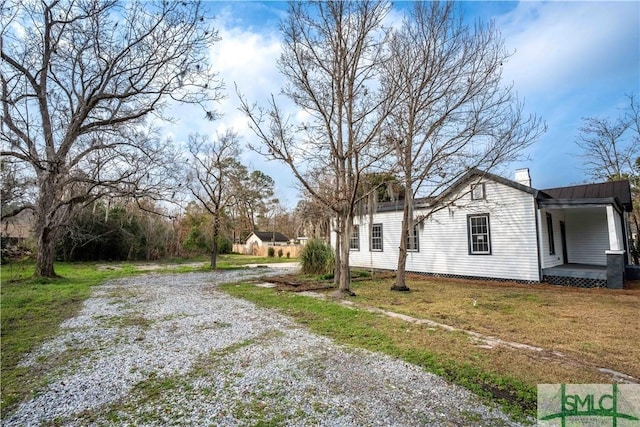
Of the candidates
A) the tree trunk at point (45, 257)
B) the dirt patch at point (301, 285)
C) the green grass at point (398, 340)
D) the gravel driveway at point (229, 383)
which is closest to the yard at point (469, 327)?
the green grass at point (398, 340)

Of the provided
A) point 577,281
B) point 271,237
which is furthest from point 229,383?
point 271,237

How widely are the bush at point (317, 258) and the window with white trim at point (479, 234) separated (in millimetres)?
4691

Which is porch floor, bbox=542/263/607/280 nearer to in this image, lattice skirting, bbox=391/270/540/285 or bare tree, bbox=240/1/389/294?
lattice skirting, bbox=391/270/540/285

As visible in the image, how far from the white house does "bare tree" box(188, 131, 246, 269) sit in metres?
7.08

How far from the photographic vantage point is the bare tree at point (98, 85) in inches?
269

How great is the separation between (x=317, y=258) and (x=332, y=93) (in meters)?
6.13

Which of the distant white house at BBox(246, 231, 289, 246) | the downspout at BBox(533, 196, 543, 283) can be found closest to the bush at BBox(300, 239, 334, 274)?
Result: the downspout at BBox(533, 196, 543, 283)

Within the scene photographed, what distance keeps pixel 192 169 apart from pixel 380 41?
10362 mm

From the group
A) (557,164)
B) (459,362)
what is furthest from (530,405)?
(557,164)

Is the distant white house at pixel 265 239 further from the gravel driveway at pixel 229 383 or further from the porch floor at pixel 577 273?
the gravel driveway at pixel 229 383

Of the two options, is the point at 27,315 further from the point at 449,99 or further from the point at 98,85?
the point at 449,99

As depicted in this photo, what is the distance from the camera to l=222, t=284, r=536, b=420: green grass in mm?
2680

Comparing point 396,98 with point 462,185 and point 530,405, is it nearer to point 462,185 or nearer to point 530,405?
point 462,185

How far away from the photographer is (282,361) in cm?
349
